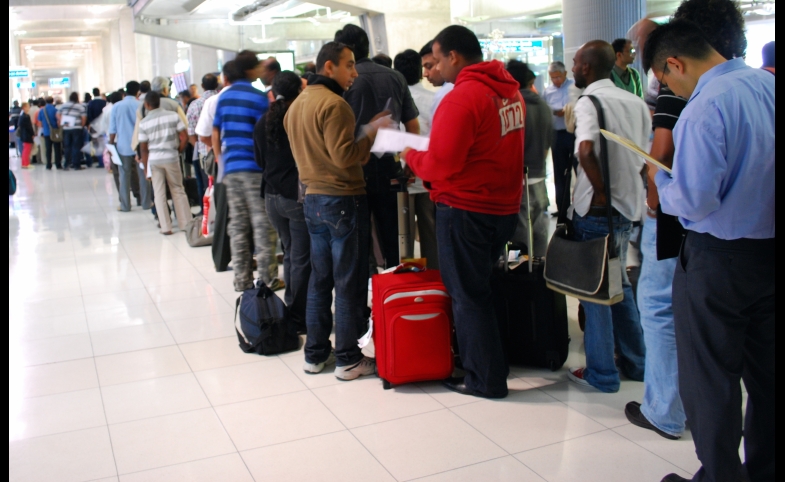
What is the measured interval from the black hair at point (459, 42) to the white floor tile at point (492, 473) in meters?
1.59

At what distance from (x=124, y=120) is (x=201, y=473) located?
7194 mm

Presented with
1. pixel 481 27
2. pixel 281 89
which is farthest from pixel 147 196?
pixel 481 27

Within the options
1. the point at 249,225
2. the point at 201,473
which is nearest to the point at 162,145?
the point at 249,225

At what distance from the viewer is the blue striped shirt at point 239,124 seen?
470cm

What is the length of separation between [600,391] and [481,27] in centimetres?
1441

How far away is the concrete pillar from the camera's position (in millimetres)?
7070

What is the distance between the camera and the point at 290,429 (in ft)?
9.71

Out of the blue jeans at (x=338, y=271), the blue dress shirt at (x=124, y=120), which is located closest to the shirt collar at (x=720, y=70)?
the blue jeans at (x=338, y=271)

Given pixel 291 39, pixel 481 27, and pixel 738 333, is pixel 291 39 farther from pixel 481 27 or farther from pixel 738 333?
pixel 738 333

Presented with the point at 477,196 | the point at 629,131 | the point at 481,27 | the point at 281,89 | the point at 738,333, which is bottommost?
the point at 738,333

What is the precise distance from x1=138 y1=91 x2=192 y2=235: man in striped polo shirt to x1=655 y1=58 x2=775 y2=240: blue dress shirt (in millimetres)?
6204

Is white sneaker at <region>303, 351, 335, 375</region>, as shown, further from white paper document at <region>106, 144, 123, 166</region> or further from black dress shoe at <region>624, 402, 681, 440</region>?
white paper document at <region>106, 144, 123, 166</region>

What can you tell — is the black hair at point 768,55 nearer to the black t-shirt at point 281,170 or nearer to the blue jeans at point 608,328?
the blue jeans at point 608,328

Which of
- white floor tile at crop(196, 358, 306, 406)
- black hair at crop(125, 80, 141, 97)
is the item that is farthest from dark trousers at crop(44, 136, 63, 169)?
white floor tile at crop(196, 358, 306, 406)
